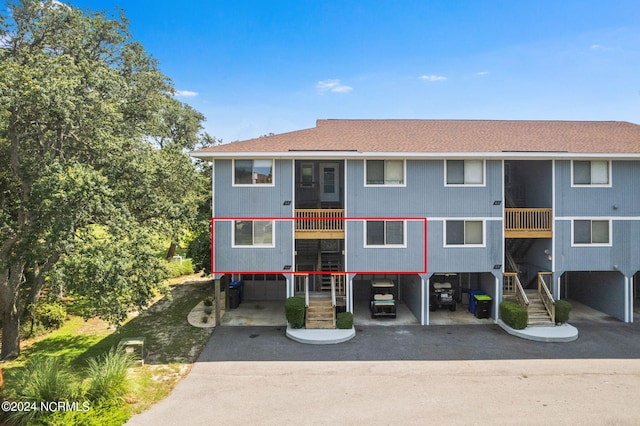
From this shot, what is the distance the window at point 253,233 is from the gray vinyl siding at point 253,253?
0.65 ft

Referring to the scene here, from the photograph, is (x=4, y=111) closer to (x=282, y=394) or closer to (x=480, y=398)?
(x=282, y=394)

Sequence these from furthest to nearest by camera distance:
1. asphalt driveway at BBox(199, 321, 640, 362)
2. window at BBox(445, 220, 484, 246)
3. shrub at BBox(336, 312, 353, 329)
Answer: window at BBox(445, 220, 484, 246) → shrub at BBox(336, 312, 353, 329) → asphalt driveway at BBox(199, 321, 640, 362)

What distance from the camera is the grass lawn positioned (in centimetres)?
A: 932

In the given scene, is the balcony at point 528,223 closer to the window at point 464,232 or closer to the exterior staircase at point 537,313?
the window at point 464,232

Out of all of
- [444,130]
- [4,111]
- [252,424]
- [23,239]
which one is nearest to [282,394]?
[252,424]

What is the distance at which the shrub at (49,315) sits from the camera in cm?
1394

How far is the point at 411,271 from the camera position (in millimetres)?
14273

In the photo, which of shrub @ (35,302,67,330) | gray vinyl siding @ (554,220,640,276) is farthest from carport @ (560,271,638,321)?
shrub @ (35,302,67,330)

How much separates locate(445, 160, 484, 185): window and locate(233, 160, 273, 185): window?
715 cm

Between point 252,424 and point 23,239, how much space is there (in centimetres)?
887

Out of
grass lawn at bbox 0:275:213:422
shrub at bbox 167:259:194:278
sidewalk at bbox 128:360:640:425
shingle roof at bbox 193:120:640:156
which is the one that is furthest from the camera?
shrub at bbox 167:259:194:278

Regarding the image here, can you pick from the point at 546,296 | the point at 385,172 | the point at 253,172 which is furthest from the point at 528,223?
the point at 253,172

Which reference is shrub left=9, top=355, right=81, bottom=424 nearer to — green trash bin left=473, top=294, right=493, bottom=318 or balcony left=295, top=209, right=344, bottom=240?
balcony left=295, top=209, right=344, bottom=240

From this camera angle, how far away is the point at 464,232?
14.3 m
